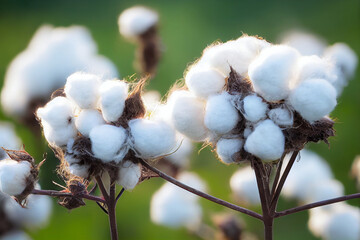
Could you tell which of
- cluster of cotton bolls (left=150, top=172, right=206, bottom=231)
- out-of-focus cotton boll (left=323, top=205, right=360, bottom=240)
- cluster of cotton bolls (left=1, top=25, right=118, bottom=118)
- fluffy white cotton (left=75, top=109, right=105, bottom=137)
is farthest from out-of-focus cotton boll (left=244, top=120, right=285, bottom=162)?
cluster of cotton bolls (left=1, top=25, right=118, bottom=118)

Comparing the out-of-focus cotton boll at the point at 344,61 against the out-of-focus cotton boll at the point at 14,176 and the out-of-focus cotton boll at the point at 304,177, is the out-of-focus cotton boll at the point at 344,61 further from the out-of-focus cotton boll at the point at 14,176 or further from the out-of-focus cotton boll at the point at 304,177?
the out-of-focus cotton boll at the point at 14,176

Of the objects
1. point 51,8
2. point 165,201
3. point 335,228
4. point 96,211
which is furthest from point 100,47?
point 335,228

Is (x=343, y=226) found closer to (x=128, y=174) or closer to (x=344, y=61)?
(x=344, y=61)

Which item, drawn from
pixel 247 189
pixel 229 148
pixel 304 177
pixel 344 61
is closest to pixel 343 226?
pixel 304 177

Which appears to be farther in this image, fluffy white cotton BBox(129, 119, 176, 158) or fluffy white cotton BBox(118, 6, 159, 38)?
fluffy white cotton BBox(118, 6, 159, 38)

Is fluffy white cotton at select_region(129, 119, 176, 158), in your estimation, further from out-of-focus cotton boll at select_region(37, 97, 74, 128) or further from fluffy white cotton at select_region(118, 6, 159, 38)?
fluffy white cotton at select_region(118, 6, 159, 38)

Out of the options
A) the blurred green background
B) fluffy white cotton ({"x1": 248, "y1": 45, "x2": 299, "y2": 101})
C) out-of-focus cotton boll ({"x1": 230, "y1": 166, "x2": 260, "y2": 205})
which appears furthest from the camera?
the blurred green background

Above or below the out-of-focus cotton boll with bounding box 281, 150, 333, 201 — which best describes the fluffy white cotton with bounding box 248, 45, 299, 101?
above
